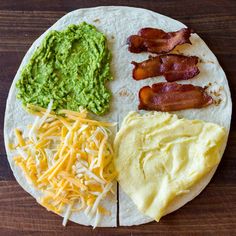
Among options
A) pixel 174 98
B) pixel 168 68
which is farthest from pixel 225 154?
pixel 168 68

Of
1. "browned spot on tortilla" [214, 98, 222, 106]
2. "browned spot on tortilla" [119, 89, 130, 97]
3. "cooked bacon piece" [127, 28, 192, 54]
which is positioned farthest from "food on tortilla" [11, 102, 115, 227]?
"browned spot on tortilla" [214, 98, 222, 106]

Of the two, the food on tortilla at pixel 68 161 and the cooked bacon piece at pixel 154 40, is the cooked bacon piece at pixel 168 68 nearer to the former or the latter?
the cooked bacon piece at pixel 154 40

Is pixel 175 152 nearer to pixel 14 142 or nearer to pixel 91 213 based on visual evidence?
pixel 91 213

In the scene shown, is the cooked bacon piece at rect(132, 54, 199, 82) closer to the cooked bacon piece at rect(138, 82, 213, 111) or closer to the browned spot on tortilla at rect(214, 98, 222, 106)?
the cooked bacon piece at rect(138, 82, 213, 111)

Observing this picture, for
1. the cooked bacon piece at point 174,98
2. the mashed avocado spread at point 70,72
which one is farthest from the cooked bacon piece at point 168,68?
the mashed avocado spread at point 70,72

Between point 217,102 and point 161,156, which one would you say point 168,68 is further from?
point 161,156

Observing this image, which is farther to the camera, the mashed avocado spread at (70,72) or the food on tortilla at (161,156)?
the mashed avocado spread at (70,72)
